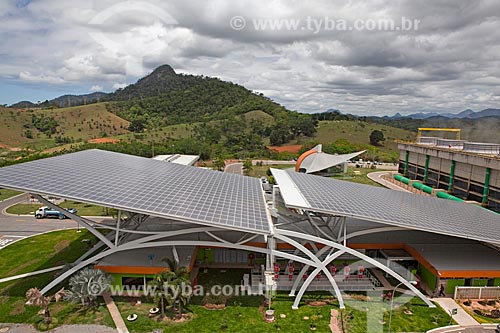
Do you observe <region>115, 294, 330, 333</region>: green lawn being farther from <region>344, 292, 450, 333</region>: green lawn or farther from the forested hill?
the forested hill

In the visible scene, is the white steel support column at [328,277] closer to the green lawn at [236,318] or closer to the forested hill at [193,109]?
the green lawn at [236,318]

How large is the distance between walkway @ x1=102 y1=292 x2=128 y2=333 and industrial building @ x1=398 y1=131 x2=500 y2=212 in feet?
154

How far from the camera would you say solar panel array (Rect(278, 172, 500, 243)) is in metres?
23.8

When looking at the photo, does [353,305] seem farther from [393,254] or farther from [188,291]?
[188,291]

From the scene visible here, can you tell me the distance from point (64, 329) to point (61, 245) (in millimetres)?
15785

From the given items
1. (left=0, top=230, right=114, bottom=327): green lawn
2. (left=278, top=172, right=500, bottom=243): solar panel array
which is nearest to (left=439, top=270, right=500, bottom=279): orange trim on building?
(left=278, top=172, right=500, bottom=243): solar panel array

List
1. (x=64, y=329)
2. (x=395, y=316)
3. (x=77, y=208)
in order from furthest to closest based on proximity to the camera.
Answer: (x=77, y=208)
(x=395, y=316)
(x=64, y=329)

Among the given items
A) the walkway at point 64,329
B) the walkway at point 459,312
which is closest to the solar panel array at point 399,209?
the walkway at point 459,312

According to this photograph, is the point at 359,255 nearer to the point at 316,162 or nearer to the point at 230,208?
the point at 230,208

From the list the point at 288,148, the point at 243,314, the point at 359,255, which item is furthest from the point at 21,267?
the point at 288,148

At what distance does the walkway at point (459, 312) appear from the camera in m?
22.7

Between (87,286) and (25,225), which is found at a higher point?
(87,286)

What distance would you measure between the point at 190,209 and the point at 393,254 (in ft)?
64.4

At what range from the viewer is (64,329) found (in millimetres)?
20797
